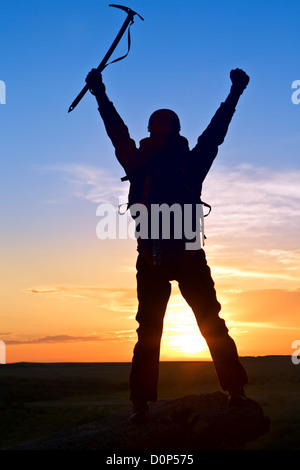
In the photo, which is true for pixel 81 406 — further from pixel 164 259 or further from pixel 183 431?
pixel 164 259

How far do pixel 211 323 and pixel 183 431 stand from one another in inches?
61.3

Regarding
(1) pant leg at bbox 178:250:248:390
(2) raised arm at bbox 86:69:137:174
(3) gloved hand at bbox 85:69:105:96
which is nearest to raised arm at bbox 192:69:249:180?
(2) raised arm at bbox 86:69:137:174

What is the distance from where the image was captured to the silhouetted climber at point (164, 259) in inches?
280

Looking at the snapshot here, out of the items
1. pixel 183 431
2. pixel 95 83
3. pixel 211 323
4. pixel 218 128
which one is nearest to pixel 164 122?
pixel 218 128

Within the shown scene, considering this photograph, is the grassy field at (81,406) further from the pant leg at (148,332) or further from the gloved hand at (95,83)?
the gloved hand at (95,83)

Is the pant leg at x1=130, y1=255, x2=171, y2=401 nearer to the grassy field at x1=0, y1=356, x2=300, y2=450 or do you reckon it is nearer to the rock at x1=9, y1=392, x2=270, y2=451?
the rock at x1=9, y1=392, x2=270, y2=451

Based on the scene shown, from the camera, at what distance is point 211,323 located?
728 cm

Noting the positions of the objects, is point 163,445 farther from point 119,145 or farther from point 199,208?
point 119,145

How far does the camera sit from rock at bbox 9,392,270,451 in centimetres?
709

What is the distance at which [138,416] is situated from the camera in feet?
23.6
